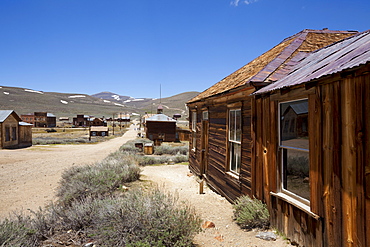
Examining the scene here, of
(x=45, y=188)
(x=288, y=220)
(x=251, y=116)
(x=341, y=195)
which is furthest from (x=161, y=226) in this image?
(x=45, y=188)

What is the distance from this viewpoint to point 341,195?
9.29ft

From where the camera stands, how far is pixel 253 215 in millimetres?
4469

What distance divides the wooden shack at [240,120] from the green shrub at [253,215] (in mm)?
205

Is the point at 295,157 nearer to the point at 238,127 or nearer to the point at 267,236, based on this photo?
the point at 238,127

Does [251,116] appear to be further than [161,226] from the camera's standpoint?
Yes

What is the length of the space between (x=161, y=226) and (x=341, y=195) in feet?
7.60

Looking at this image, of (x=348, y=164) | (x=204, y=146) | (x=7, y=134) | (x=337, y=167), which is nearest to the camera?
(x=348, y=164)

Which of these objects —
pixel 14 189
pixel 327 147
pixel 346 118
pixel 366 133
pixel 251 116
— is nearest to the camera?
pixel 366 133

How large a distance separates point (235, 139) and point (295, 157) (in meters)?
4.35

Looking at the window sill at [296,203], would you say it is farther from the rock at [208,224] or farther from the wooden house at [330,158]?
the rock at [208,224]

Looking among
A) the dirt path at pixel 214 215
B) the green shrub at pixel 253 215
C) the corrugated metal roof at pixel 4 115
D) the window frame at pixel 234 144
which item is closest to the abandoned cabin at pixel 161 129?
the corrugated metal roof at pixel 4 115

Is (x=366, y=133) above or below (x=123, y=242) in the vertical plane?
above

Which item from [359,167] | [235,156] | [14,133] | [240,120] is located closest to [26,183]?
[235,156]

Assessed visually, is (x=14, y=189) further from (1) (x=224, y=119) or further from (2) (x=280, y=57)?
(2) (x=280, y=57)
